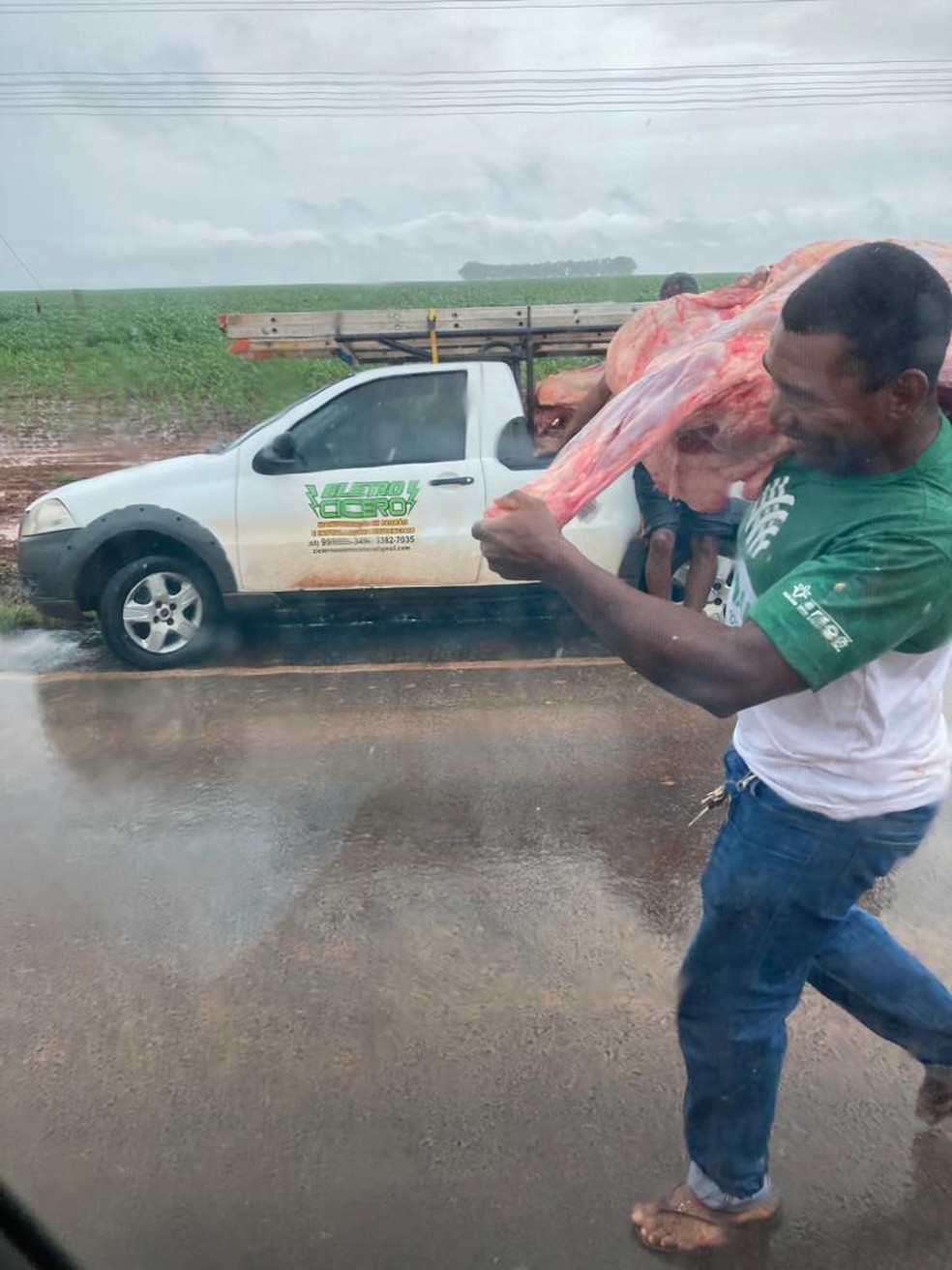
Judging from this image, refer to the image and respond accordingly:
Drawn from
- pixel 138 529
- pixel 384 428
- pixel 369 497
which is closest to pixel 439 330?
pixel 384 428

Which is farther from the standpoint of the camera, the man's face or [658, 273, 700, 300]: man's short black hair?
[658, 273, 700, 300]: man's short black hair

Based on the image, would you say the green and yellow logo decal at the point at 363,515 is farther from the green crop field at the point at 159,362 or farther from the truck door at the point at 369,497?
the green crop field at the point at 159,362

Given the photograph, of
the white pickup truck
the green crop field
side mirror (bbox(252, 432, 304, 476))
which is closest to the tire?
the white pickup truck

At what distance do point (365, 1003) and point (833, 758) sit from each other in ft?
5.42

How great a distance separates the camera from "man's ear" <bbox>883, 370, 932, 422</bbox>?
1.51 meters

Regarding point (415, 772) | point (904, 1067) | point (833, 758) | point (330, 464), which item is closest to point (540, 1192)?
point (904, 1067)

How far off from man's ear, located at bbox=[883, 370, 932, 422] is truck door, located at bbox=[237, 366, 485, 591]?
4230 millimetres

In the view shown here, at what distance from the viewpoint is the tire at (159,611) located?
5.74 m

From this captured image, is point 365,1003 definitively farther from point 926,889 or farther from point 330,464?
point 330,464

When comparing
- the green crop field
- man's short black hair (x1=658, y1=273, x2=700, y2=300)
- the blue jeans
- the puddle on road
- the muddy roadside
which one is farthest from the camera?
the muddy roadside

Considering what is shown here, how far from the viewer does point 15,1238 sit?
160 cm

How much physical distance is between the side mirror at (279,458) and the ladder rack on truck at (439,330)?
1.07 m

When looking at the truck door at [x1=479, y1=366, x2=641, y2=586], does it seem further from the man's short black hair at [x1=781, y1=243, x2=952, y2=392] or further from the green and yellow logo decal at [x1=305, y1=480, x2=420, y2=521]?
the man's short black hair at [x1=781, y1=243, x2=952, y2=392]

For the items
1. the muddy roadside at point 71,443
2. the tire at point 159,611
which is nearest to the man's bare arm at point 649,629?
the tire at point 159,611
